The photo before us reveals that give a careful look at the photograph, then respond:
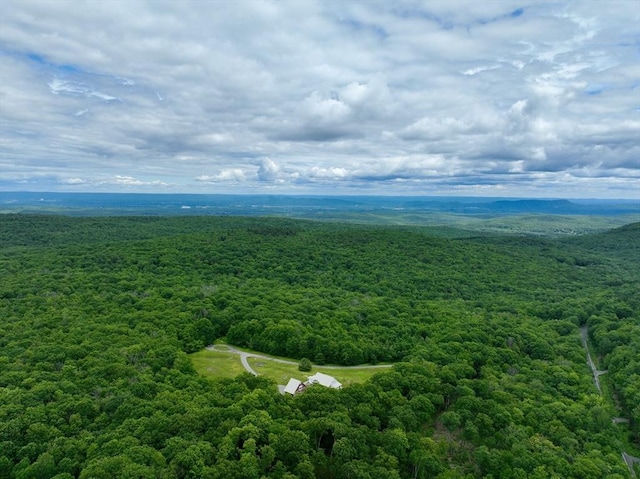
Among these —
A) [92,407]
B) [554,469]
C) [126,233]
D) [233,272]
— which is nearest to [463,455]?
[554,469]

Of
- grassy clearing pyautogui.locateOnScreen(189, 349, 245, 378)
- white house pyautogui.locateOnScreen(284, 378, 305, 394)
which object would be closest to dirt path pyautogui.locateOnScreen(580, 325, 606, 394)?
white house pyautogui.locateOnScreen(284, 378, 305, 394)

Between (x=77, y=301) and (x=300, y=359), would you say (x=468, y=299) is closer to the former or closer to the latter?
(x=300, y=359)

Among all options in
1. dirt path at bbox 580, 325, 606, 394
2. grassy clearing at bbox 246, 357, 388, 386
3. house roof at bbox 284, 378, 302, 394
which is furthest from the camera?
dirt path at bbox 580, 325, 606, 394

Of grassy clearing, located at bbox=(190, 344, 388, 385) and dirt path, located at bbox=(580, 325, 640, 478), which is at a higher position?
grassy clearing, located at bbox=(190, 344, 388, 385)

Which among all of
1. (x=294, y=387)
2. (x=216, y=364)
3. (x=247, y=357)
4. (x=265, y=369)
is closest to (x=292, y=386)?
(x=294, y=387)

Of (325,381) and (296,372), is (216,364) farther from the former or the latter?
(325,381)

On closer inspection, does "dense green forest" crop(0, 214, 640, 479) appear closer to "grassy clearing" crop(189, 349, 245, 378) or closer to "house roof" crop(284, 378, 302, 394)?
"house roof" crop(284, 378, 302, 394)
